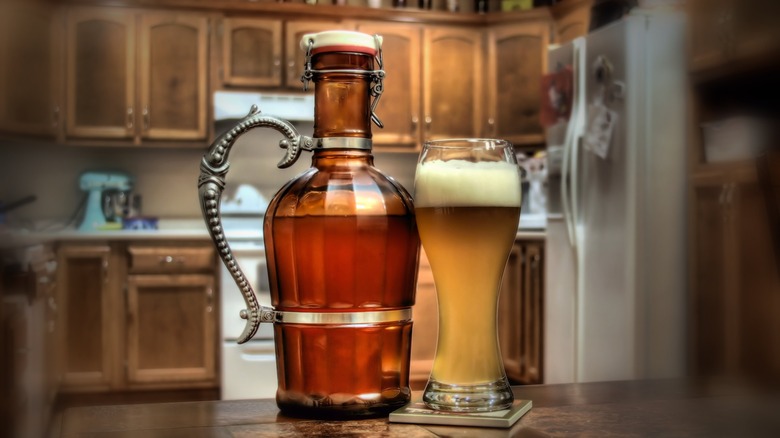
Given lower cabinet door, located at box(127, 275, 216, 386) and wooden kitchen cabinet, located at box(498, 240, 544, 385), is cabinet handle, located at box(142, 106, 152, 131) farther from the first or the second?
wooden kitchen cabinet, located at box(498, 240, 544, 385)

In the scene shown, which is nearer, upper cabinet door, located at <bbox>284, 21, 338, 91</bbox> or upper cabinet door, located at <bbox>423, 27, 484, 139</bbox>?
upper cabinet door, located at <bbox>284, 21, 338, 91</bbox>

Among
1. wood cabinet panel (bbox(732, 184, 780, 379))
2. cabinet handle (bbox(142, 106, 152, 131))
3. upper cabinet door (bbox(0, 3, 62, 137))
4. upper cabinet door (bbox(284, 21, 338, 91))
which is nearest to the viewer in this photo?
wood cabinet panel (bbox(732, 184, 780, 379))

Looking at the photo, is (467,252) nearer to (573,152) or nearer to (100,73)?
(573,152)

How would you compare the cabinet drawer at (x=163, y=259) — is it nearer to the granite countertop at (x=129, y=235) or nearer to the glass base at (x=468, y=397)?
the granite countertop at (x=129, y=235)

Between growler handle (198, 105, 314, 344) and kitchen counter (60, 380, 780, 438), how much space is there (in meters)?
0.07

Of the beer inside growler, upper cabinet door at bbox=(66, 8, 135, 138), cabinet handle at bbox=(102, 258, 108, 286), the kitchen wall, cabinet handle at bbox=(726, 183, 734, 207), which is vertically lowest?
cabinet handle at bbox=(102, 258, 108, 286)

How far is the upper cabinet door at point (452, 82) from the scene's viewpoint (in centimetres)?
458

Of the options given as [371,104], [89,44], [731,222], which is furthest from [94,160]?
[371,104]

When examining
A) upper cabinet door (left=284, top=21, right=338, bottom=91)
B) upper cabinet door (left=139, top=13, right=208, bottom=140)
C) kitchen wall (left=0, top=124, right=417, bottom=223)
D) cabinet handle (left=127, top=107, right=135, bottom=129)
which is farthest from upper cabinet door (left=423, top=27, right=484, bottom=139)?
cabinet handle (left=127, top=107, right=135, bottom=129)

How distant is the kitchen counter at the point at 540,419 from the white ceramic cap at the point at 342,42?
0.27 metres

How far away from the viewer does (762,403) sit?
65 cm

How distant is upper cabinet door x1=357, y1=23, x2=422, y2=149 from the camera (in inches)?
178

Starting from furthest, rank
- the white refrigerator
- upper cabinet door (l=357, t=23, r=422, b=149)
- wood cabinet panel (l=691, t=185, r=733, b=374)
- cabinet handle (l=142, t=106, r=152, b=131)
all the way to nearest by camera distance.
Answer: upper cabinet door (l=357, t=23, r=422, b=149) < cabinet handle (l=142, t=106, r=152, b=131) < the white refrigerator < wood cabinet panel (l=691, t=185, r=733, b=374)

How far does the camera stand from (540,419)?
60 centimetres
